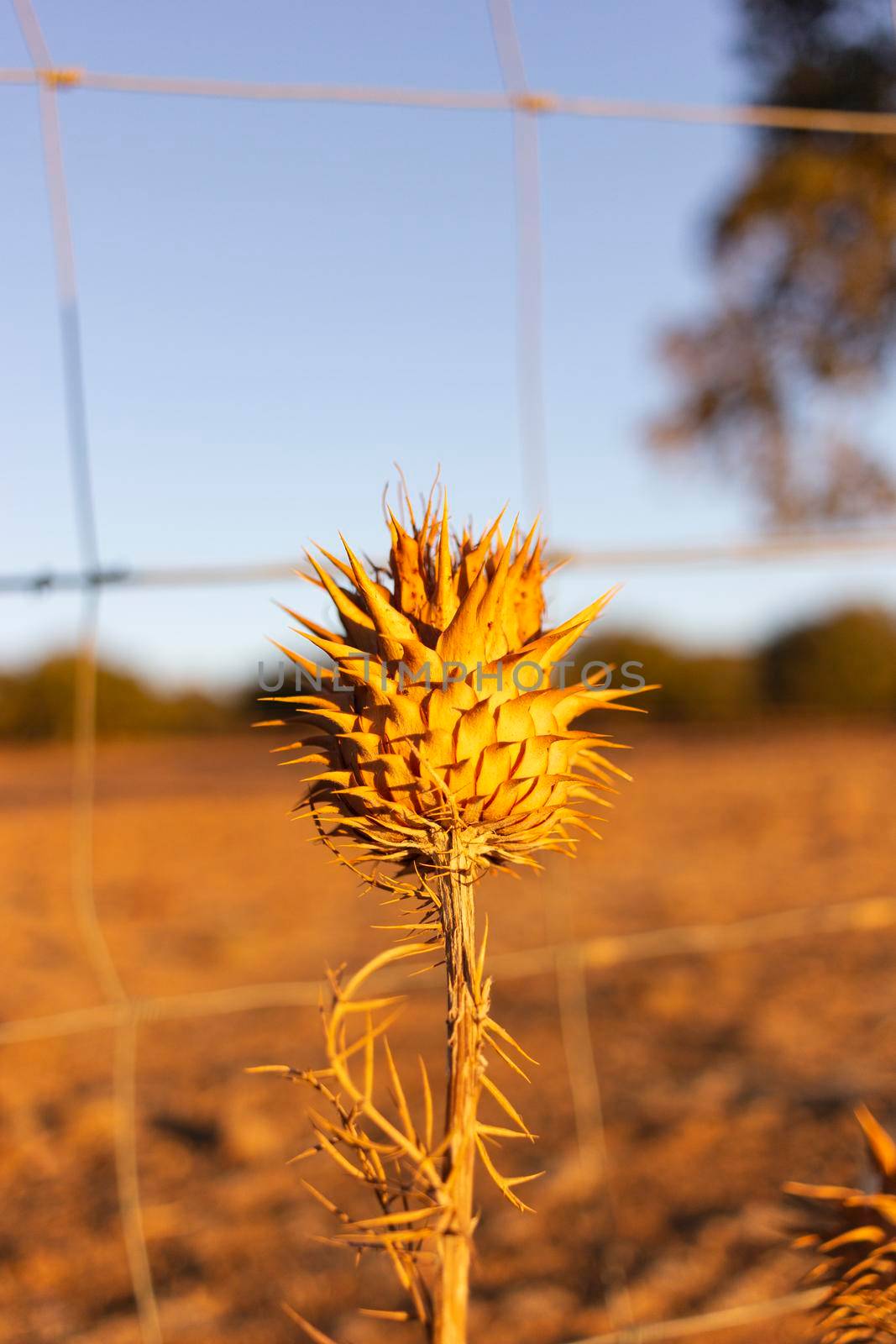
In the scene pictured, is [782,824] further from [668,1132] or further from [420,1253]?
[420,1253]

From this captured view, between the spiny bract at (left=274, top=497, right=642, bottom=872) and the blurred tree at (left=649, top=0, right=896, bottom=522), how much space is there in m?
10.9

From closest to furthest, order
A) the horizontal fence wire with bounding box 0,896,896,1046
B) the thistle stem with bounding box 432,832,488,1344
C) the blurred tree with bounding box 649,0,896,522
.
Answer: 1. the thistle stem with bounding box 432,832,488,1344
2. the horizontal fence wire with bounding box 0,896,896,1046
3. the blurred tree with bounding box 649,0,896,522

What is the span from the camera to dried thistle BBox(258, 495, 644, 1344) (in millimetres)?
607

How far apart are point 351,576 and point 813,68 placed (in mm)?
11629

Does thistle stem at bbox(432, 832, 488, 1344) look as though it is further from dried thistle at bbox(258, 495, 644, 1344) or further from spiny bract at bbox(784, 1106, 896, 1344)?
spiny bract at bbox(784, 1106, 896, 1344)

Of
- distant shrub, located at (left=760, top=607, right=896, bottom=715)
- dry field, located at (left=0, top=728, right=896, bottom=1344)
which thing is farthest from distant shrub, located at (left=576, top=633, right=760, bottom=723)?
dry field, located at (left=0, top=728, right=896, bottom=1344)

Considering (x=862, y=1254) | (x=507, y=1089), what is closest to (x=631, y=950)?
(x=507, y=1089)

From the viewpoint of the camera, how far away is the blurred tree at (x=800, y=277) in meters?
10.1

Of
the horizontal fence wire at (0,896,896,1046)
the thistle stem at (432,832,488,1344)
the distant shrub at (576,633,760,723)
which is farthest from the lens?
the distant shrub at (576,633,760,723)

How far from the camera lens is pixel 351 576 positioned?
64 centimetres

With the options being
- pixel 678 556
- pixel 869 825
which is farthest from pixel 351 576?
pixel 869 825

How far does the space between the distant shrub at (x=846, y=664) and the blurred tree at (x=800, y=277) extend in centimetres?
328

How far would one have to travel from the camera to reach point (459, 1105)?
0.60m

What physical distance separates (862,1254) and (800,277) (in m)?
11.5
